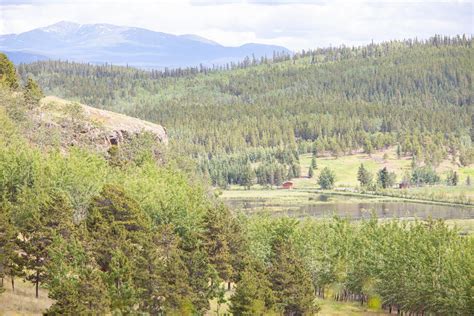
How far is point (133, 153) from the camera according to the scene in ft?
467

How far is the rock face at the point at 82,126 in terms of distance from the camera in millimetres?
139625

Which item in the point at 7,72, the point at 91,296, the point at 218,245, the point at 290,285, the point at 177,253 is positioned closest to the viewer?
the point at 91,296

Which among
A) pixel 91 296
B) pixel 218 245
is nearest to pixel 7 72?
pixel 218 245

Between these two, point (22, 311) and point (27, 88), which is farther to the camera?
point (27, 88)

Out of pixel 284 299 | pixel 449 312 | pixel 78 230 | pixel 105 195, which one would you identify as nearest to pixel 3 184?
pixel 105 195

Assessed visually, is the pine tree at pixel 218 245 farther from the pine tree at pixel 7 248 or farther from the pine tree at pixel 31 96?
the pine tree at pixel 31 96

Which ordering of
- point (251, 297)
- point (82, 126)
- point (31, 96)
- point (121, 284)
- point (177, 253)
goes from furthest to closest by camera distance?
point (31, 96) < point (82, 126) < point (177, 253) < point (121, 284) < point (251, 297)

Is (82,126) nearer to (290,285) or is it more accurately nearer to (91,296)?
(290,285)

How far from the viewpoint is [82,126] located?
142000mm

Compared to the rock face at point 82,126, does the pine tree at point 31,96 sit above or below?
above

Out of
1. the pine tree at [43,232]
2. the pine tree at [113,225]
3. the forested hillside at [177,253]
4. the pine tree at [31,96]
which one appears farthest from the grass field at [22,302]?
the pine tree at [31,96]

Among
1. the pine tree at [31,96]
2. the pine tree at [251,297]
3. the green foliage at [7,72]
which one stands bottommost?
the pine tree at [251,297]

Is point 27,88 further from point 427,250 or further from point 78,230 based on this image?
point 427,250

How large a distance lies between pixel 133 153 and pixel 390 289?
68428mm
